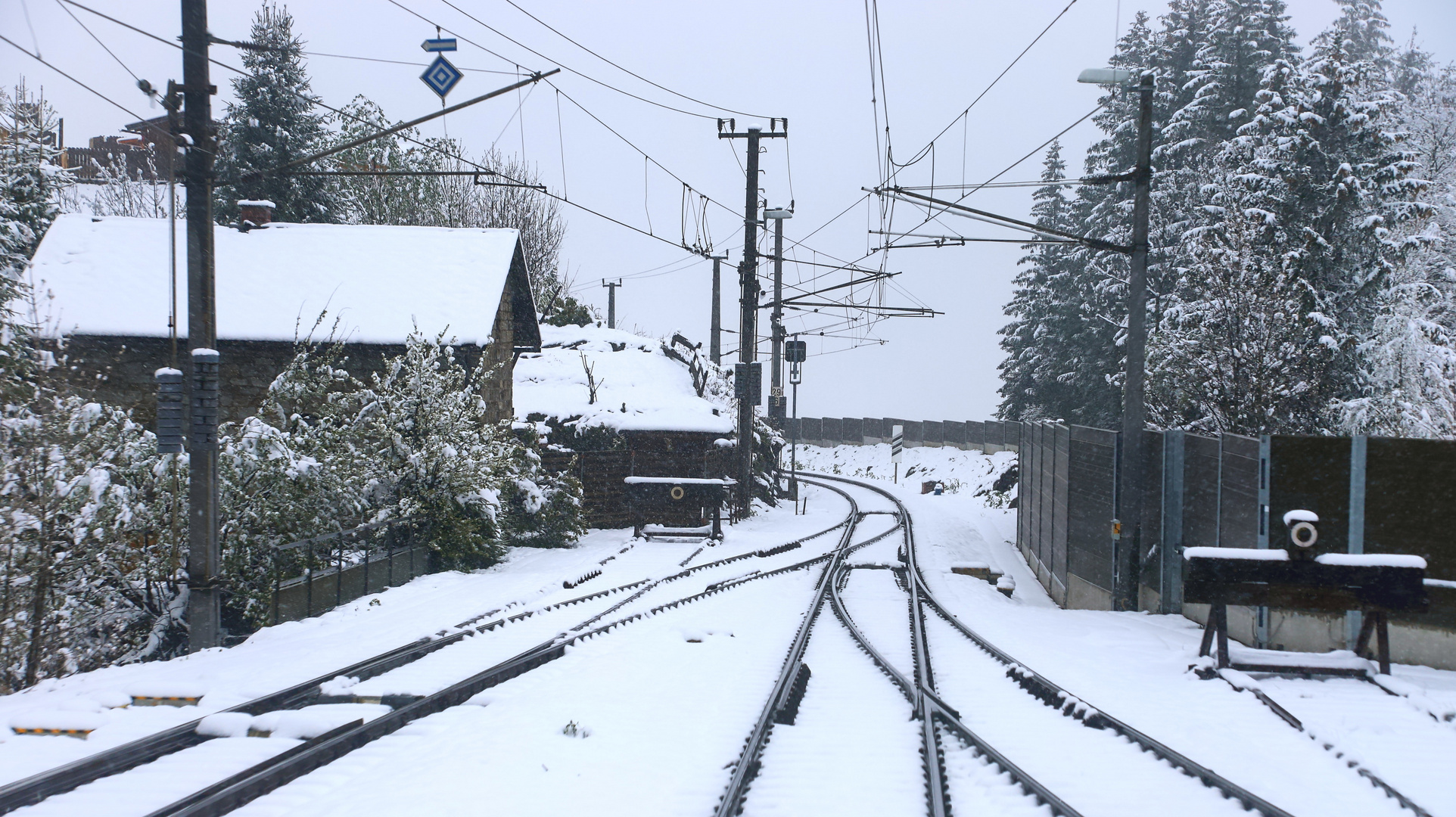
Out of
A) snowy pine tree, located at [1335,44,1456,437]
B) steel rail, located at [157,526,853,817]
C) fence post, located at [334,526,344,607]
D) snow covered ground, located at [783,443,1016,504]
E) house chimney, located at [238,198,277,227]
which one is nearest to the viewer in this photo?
steel rail, located at [157,526,853,817]

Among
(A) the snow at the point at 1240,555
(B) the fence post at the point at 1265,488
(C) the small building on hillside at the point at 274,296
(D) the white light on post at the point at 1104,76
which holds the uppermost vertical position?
(D) the white light on post at the point at 1104,76

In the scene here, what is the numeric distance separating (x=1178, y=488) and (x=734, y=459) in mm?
16673

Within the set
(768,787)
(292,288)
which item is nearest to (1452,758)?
(768,787)

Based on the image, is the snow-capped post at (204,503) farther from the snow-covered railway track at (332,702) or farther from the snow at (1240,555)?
the snow at (1240,555)

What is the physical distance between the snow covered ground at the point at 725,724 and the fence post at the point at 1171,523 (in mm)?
533

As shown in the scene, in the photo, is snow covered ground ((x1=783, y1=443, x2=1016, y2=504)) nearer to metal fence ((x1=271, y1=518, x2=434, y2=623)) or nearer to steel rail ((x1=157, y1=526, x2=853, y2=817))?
metal fence ((x1=271, y1=518, x2=434, y2=623))

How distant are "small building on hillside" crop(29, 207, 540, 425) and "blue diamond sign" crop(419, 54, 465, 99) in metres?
6.54

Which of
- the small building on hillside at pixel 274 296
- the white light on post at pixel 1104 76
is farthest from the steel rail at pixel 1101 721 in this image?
the small building on hillside at pixel 274 296

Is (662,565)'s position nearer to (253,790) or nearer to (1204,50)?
(253,790)

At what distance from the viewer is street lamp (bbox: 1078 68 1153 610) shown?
1289 centimetres

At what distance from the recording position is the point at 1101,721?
675cm

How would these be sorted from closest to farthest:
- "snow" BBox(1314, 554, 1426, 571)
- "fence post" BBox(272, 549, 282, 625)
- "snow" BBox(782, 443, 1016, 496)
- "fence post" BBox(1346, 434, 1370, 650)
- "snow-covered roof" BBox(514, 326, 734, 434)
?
"snow" BBox(1314, 554, 1426, 571) < "fence post" BBox(1346, 434, 1370, 650) < "fence post" BBox(272, 549, 282, 625) < "snow-covered roof" BBox(514, 326, 734, 434) < "snow" BBox(782, 443, 1016, 496)

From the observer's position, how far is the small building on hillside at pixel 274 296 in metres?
18.5

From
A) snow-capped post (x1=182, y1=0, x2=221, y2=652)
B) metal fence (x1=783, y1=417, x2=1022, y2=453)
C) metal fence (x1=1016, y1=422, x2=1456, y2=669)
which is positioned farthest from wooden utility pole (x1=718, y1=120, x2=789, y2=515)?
A: snow-capped post (x1=182, y1=0, x2=221, y2=652)
